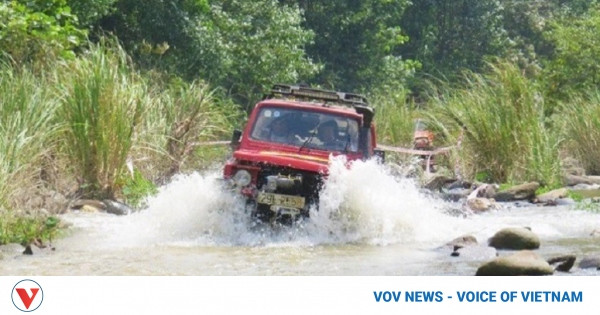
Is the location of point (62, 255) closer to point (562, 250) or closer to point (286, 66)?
point (562, 250)

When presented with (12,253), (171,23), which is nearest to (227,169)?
(12,253)

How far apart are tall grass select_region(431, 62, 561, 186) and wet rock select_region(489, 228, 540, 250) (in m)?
6.57

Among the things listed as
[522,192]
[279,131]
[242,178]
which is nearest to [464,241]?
[242,178]

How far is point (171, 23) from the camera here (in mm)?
25188

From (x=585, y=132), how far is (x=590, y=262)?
1160cm

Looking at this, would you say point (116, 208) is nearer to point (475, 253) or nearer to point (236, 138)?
point (236, 138)

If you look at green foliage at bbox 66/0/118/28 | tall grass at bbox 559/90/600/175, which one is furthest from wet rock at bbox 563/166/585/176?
green foliage at bbox 66/0/118/28

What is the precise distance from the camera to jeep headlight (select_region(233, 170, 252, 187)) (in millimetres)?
13203

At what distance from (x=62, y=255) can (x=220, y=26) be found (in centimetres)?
1570

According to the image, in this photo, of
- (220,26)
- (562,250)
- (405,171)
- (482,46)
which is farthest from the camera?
(482,46)

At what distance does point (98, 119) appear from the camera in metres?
15.8

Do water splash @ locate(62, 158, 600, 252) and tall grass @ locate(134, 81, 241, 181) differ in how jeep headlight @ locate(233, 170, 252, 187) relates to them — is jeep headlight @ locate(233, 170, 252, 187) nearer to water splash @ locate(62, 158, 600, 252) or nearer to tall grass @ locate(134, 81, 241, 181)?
water splash @ locate(62, 158, 600, 252)

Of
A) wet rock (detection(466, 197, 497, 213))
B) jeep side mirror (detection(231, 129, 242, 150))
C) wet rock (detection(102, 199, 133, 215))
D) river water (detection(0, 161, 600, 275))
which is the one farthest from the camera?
wet rock (detection(466, 197, 497, 213))
